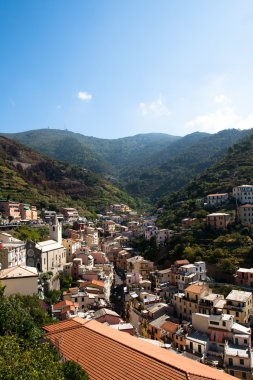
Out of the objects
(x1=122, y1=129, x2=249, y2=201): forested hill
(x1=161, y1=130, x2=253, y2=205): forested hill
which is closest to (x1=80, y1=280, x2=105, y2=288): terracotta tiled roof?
(x1=161, y1=130, x2=253, y2=205): forested hill

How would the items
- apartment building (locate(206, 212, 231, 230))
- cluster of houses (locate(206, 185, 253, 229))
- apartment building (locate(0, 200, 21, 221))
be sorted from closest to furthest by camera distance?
1. apartment building (locate(206, 212, 231, 230))
2. cluster of houses (locate(206, 185, 253, 229))
3. apartment building (locate(0, 200, 21, 221))

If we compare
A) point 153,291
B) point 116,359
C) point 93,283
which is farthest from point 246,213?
point 116,359

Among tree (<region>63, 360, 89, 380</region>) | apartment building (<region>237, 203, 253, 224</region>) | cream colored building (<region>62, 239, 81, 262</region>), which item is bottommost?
cream colored building (<region>62, 239, 81, 262</region>)

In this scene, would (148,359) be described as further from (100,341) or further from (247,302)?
(247,302)

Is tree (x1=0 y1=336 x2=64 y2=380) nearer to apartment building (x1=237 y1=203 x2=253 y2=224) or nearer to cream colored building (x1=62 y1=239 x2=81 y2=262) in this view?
cream colored building (x1=62 y1=239 x2=81 y2=262)

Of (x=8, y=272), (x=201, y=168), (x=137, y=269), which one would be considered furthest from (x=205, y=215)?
(x=201, y=168)

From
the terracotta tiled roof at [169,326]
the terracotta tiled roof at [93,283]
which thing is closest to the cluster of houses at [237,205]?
→ the terracotta tiled roof at [93,283]
